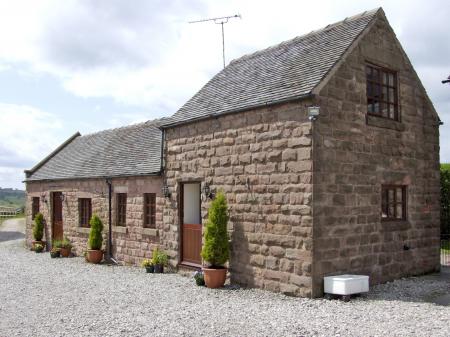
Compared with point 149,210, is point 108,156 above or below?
above

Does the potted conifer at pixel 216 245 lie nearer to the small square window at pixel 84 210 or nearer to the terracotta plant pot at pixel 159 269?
the terracotta plant pot at pixel 159 269

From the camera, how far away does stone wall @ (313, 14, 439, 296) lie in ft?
31.8

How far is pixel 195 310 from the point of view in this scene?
28.4ft

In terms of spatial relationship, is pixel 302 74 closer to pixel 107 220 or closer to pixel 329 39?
pixel 329 39

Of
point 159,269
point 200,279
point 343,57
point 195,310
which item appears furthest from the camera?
point 159,269

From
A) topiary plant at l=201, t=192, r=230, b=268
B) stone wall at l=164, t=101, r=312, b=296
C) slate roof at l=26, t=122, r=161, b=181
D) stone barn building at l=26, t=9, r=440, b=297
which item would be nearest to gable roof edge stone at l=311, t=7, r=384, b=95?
stone barn building at l=26, t=9, r=440, b=297

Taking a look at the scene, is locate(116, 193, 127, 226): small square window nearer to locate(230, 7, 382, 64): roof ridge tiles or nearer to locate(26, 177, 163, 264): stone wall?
locate(26, 177, 163, 264): stone wall

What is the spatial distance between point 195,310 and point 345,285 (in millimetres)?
2938

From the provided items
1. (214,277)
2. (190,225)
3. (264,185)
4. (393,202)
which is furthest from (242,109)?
(393,202)

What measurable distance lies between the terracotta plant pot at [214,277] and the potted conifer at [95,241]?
647 centimetres

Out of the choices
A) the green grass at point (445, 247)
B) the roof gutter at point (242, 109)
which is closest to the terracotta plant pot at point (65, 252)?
the roof gutter at point (242, 109)

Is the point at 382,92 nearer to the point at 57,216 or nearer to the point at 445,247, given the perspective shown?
the point at 445,247

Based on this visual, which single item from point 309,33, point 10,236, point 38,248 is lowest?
point 10,236

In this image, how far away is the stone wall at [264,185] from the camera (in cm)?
958
